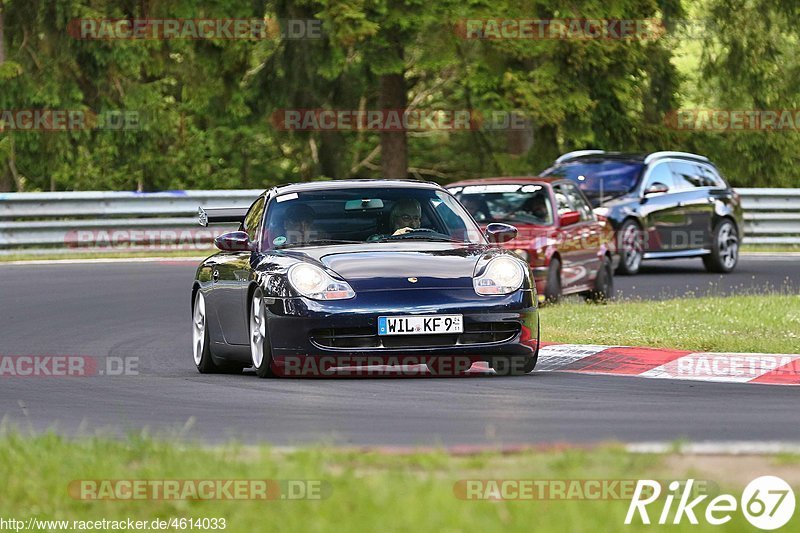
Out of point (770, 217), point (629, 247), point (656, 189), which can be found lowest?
point (770, 217)

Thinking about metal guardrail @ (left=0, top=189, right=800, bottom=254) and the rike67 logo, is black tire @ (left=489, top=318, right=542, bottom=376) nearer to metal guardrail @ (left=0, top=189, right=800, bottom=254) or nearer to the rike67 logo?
the rike67 logo

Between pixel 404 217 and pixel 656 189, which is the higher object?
pixel 404 217

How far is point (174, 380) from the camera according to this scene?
445 inches

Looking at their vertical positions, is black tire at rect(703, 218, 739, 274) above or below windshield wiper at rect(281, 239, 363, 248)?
below

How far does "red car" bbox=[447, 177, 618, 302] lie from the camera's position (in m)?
18.0

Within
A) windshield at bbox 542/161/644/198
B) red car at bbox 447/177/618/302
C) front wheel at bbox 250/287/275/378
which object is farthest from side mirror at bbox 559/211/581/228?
front wheel at bbox 250/287/275/378

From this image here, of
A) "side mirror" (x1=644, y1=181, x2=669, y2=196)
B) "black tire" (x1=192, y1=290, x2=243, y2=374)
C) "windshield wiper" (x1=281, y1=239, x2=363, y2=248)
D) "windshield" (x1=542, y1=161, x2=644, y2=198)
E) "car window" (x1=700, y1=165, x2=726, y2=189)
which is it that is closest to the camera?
"windshield wiper" (x1=281, y1=239, x2=363, y2=248)

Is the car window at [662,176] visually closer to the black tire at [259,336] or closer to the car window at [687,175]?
the car window at [687,175]

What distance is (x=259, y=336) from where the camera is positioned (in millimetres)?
11289

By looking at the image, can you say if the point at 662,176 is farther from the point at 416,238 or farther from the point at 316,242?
the point at 316,242

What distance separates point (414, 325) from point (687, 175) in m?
14.6

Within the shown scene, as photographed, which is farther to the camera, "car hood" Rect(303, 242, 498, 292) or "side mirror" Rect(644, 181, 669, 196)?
"side mirror" Rect(644, 181, 669, 196)

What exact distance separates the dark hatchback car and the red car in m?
3.91

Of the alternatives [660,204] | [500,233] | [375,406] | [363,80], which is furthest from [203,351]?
[363,80]
